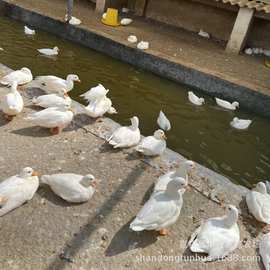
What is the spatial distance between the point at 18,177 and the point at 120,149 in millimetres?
1455

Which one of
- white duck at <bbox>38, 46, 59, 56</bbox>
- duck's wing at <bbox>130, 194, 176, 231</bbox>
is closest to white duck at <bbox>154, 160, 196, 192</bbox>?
duck's wing at <bbox>130, 194, 176, 231</bbox>

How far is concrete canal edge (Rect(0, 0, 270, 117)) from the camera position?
778 cm

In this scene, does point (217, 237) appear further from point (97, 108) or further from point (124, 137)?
point (97, 108)

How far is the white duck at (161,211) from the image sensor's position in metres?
3.35

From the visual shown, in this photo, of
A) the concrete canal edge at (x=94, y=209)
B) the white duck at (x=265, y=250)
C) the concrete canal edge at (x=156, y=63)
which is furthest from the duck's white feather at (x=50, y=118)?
the concrete canal edge at (x=156, y=63)

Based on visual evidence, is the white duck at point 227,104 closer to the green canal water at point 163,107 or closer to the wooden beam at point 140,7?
the green canal water at point 163,107

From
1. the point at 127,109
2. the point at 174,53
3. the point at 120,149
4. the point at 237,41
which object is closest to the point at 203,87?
the point at 174,53

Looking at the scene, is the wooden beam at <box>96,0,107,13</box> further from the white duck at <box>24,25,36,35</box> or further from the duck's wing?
the duck's wing

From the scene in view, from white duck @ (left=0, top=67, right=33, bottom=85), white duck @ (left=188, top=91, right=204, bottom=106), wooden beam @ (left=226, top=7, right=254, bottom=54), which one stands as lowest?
white duck @ (left=188, top=91, right=204, bottom=106)

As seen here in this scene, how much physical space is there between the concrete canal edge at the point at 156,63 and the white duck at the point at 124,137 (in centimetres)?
381

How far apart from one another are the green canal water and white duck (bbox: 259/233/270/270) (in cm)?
182

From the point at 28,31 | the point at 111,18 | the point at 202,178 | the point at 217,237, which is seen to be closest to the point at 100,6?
the point at 111,18

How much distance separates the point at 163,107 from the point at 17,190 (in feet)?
14.2

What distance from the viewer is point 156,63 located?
870 cm
